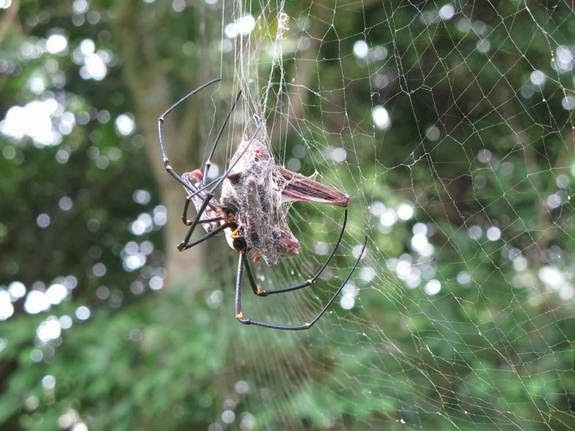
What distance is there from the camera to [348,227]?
3490 millimetres

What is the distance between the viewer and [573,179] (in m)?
3.56

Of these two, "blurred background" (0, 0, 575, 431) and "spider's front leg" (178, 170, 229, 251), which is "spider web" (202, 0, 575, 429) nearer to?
"blurred background" (0, 0, 575, 431)

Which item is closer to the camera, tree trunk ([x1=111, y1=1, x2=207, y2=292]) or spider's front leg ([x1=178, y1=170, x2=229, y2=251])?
spider's front leg ([x1=178, y1=170, x2=229, y2=251])

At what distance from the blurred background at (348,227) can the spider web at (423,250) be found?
0.02 metres

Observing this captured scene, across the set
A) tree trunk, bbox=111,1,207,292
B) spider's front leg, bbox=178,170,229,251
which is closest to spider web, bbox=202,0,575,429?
spider's front leg, bbox=178,170,229,251

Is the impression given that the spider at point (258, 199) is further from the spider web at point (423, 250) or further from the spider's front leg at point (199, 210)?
the spider web at point (423, 250)

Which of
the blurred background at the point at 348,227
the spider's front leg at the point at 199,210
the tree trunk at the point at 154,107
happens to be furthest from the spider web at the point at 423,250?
the tree trunk at the point at 154,107

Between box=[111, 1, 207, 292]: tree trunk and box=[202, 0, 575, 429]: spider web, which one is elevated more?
box=[111, 1, 207, 292]: tree trunk

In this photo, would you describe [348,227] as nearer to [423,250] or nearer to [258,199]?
[258,199]

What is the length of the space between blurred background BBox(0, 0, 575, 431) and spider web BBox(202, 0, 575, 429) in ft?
0.07

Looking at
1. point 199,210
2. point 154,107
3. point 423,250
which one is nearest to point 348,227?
point 199,210

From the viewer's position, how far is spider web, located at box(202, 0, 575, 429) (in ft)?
11.9

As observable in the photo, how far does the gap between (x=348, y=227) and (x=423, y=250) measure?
175 centimetres

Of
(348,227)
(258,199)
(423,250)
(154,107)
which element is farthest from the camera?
(154,107)
